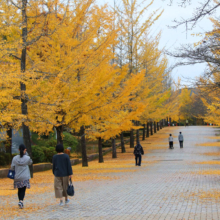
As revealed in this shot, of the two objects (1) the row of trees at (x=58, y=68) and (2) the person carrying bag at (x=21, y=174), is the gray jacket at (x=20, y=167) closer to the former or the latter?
(2) the person carrying bag at (x=21, y=174)

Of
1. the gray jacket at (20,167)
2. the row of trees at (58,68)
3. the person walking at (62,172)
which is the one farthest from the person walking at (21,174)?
the row of trees at (58,68)

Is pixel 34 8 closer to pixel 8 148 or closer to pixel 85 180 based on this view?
pixel 85 180

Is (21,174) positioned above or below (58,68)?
below

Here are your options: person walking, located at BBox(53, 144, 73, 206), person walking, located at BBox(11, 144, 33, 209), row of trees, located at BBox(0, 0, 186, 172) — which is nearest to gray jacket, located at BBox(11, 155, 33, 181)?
person walking, located at BBox(11, 144, 33, 209)

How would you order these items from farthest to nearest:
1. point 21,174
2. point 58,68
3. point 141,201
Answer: point 58,68
point 141,201
point 21,174

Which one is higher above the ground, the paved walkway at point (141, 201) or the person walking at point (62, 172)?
the person walking at point (62, 172)

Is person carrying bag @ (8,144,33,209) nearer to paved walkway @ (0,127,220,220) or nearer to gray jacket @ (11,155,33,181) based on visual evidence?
gray jacket @ (11,155,33,181)

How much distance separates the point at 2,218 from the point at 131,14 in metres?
21.3

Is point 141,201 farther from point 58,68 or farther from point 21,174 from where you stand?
point 58,68

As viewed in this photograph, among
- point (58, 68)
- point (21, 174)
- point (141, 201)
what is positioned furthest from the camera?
point (58, 68)

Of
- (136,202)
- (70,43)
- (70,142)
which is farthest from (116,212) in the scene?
(70,142)

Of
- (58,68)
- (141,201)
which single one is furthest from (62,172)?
(58,68)

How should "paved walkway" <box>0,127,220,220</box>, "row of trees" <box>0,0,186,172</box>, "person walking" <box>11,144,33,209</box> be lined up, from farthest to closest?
"row of trees" <box>0,0,186,172</box> < "person walking" <box>11,144,33,209</box> < "paved walkway" <box>0,127,220,220</box>

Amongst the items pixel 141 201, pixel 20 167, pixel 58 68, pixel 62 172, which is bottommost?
pixel 141 201
